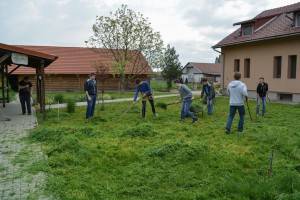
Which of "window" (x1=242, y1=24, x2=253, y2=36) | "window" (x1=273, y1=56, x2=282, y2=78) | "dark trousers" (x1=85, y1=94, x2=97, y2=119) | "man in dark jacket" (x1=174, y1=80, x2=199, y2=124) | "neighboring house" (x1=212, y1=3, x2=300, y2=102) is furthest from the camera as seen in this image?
"window" (x1=242, y1=24, x2=253, y2=36)

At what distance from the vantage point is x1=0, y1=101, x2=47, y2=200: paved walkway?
4.14 meters

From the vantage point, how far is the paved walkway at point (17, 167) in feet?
13.6

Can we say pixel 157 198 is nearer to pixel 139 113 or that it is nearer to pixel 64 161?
pixel 64 161

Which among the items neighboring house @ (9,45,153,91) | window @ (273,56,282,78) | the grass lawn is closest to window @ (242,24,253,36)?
window @ (273,56,282,78)

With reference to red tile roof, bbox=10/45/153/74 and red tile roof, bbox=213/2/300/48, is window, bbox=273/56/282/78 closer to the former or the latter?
red tile roof, bbox=213/2/300/48

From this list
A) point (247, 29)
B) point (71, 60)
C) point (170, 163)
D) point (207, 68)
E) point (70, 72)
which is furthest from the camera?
point (207, 68)

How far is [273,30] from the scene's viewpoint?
1853 cm

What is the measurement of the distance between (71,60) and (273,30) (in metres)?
23.2

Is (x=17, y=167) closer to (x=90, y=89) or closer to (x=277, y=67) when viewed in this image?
(x=90, y=89)

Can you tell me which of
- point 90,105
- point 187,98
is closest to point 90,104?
point 90,105

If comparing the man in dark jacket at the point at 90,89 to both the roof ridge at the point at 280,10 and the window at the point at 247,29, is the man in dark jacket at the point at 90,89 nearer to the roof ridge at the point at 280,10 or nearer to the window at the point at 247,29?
the window at the point at 247,29

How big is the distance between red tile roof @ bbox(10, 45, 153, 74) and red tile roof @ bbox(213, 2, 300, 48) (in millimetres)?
13115

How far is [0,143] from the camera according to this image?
277 inches

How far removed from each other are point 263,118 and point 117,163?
24.3 ft
